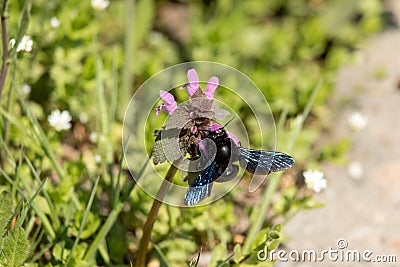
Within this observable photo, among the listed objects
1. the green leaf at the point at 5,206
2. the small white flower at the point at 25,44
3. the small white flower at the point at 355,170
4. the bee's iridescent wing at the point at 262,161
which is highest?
the small white flower at the point at 355,170

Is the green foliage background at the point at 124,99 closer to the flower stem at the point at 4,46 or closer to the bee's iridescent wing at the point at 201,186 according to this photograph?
the flower stem at the point at 4,46

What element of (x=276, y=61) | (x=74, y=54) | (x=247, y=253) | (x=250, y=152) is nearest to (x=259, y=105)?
(x=276, y=61)

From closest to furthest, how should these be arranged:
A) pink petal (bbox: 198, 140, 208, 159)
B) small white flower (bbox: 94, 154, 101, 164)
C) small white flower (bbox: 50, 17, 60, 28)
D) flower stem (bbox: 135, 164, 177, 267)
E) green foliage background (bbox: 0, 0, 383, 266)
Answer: pink petal (bbox: 198, 140, 208, 159) < flower stem (bbox: 135, 164, 177, 267) < green foliage background (bbox: 0, 0, 383, 266) < small white flower (bbox: 94, 154, 101, 164) < small white flower (bbox: 50, 17, 60, 28)

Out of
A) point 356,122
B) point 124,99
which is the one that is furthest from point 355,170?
point 124,99

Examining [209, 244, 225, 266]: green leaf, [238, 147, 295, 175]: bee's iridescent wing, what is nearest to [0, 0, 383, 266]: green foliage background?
[209, 244, 225, 266]: green leaf

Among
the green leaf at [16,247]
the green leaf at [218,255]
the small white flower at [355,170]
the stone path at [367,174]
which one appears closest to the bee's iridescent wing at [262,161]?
the green leaf at [218,255]

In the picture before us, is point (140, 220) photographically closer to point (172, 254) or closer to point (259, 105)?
point (172, 254)

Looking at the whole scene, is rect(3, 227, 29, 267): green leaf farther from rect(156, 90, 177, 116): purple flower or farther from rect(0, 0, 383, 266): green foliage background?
rect(156, 90, 177, 116): purple flower
